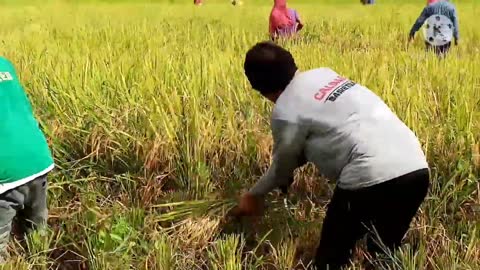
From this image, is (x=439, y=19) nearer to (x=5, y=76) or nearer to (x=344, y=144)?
(x=344, y=144)

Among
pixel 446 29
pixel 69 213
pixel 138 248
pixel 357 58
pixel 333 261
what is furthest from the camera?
pixel 446 29

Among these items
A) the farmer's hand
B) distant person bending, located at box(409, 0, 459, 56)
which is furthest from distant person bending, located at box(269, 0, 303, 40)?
the farmer's hand

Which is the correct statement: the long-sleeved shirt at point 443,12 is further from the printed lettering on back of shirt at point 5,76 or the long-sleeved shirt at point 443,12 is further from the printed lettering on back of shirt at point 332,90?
the printed lettering on back of shirt at point 5,76

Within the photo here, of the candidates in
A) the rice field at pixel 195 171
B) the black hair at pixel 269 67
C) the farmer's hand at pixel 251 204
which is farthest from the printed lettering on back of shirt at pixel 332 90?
the rice field at pixel 195 171

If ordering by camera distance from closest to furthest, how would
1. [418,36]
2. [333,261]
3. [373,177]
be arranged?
[373,177]
[333,261]
[418,36]

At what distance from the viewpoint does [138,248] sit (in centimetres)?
288

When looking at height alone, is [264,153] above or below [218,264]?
above

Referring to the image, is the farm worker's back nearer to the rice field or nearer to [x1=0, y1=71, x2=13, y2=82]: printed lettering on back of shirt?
the rice field

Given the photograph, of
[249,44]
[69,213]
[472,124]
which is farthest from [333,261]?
[249,44]

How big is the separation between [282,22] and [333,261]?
5408 mm

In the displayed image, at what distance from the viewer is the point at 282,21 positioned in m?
7.79

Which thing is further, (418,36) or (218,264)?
(418,36)

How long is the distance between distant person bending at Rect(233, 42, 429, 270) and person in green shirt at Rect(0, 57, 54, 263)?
3.06 feet

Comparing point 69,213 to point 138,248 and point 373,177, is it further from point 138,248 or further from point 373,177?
point 373,177
